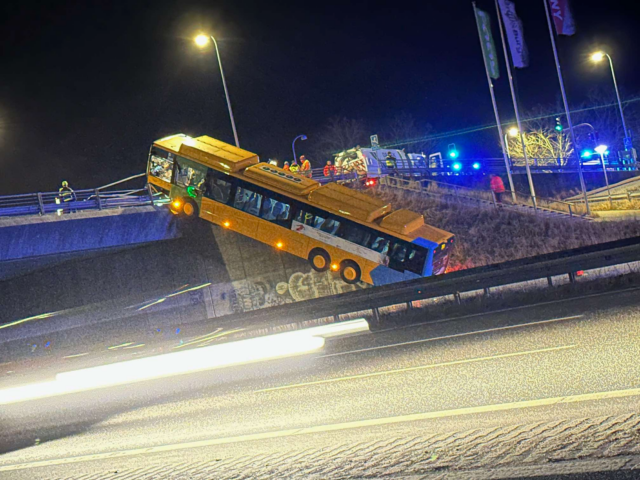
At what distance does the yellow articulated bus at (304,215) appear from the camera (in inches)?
906

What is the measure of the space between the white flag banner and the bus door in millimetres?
15002

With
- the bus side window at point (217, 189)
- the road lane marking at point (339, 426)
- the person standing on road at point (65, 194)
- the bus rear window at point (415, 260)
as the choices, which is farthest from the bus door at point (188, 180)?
the road lane marking at point (339, 426)

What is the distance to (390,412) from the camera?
7.99 meters

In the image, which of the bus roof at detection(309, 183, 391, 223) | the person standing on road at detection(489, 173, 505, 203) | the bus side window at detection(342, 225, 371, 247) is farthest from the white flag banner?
the bus side window at detection(342, 225, 371, 247)

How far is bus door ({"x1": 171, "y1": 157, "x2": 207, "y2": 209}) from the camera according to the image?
24.5 meters

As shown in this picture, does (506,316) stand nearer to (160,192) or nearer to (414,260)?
(414,260)

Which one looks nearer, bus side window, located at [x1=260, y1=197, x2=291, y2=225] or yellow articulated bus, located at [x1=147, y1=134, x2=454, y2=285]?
yellow articulated bus, located at [x1=147, y1=134, x2=454, y2=285]

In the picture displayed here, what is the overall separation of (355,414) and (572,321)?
15.3 feet

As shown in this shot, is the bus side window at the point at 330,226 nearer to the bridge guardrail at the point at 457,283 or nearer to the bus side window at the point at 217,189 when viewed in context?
the bus side window at the point at 217,189

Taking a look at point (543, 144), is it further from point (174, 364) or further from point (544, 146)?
point (174, 364)

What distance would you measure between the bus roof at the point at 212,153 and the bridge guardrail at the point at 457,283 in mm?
8180

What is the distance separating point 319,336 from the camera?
45.7ft

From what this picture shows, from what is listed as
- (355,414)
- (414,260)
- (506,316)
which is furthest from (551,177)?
(355,414)

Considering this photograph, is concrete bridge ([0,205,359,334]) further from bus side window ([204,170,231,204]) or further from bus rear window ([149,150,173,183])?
bus side window ([204,170,231,204])
